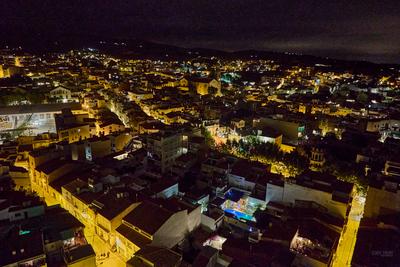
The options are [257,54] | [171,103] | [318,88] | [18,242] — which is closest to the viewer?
[18,242]

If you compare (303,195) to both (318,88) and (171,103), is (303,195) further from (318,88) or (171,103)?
(318,88)

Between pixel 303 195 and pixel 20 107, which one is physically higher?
pixel 20 107

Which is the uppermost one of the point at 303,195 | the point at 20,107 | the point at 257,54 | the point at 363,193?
the point at 257,54

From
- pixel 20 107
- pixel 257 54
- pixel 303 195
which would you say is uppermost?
pixel 257 54

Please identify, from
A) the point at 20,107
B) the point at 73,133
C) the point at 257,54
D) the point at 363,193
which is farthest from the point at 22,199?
the point at 257,54

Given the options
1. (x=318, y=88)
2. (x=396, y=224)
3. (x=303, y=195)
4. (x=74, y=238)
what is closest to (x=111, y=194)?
(x=74, y=238)

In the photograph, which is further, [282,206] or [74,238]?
[282,206]

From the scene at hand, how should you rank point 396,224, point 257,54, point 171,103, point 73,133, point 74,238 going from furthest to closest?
point 257,54 < point 171,103 < point 73,133 < point 396,224 < point 74,238

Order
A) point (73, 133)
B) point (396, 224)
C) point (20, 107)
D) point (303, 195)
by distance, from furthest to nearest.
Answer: point (20, 107), point (73, 133), point (303, 195), point (396, 224)

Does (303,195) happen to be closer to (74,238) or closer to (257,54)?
(74,238)
